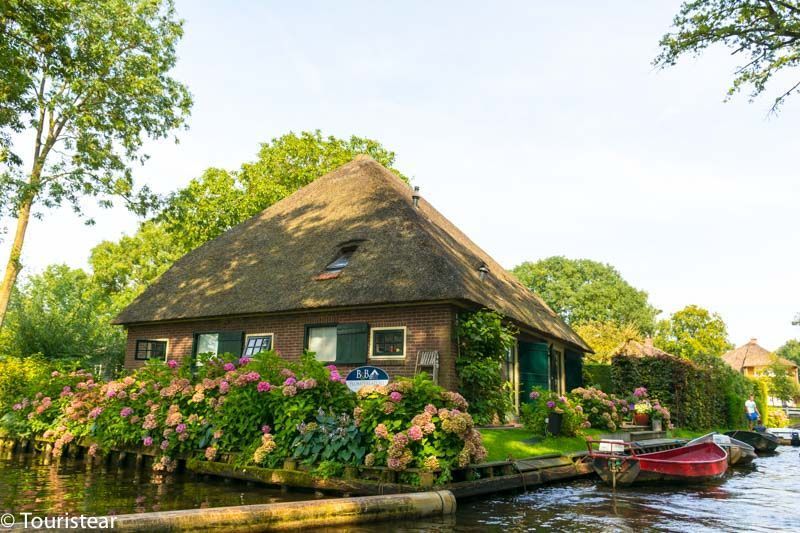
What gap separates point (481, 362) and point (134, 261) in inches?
1617

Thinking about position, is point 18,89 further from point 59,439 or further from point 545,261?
point 545,261

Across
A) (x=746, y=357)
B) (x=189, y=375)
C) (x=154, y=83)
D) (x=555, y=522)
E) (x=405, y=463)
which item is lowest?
(x=555, y=522)

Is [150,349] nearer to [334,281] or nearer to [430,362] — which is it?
[334,281]

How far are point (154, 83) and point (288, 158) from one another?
1046cm

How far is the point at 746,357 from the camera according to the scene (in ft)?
232

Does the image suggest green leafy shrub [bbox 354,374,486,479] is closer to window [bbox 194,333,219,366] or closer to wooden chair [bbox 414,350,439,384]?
wooden chair [bbox 414,350,439,384]

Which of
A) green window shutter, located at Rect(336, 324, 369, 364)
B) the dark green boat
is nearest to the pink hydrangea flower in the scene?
green window shutter, located at Rect(336, 324, 369, 364)

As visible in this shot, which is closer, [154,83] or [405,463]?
[405,463]

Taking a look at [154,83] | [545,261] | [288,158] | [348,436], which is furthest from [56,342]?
[545,261]

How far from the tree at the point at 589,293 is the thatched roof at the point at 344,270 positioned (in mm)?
30215

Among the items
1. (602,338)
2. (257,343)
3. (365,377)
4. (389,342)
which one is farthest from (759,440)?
(602,338)

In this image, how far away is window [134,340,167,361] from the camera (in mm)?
19250

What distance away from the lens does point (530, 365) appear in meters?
17.6

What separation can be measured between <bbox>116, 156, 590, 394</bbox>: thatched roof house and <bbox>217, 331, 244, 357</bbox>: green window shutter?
45mm
